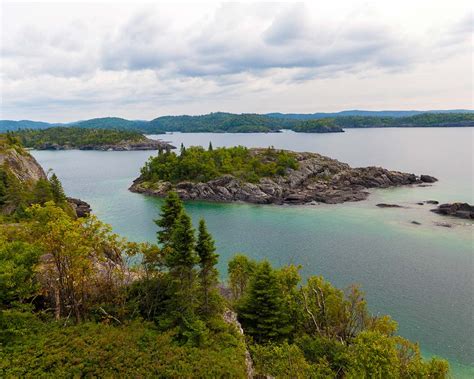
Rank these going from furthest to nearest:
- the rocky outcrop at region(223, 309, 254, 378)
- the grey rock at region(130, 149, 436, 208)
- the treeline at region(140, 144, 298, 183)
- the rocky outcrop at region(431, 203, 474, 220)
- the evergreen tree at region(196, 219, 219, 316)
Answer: the treeline at region(140, 144, 298, 183)
the grey rock at region(130, 149, 436, 208)
the rocky outcrop at region(431, 203, 474, 220)
the evergreen tree at region(196, 219, 219, 316)
the rocky outcrop at region(223, 309, 254, 378)

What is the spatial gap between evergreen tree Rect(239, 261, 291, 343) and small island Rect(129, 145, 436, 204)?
57.0 meters

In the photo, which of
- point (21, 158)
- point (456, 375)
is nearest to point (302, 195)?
point (456, 375)

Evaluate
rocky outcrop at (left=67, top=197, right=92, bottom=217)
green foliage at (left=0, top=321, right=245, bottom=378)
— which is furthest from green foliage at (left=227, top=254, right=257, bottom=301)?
rocky outcrop at (left=67, top=197, right=92, bottom=217)

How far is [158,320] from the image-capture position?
2181 cm

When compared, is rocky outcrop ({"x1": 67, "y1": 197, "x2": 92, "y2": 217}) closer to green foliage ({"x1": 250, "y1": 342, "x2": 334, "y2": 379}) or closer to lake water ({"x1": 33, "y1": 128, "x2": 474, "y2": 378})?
lake water ({"x1": 33, "y1": 128, "x2": 474, "y2": 378})

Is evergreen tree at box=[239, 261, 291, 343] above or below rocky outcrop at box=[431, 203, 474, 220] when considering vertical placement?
above

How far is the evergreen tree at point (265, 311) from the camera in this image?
26281 mm

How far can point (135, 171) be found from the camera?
136 metres

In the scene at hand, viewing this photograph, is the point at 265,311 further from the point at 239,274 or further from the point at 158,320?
the point at 158,320

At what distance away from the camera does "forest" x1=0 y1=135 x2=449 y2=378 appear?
17.5 meters

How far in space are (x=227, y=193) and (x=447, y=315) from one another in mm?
61973

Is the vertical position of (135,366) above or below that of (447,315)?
above

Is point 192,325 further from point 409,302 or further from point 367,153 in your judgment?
point 367,153

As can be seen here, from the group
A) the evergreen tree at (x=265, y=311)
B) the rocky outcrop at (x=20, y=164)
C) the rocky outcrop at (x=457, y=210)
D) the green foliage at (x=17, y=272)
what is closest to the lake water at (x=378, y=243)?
the rocky outcrop at (x=457, y=210)
